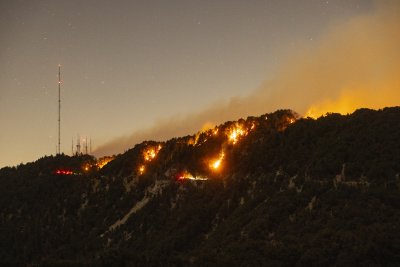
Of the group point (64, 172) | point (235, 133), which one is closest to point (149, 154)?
point (235, 133)

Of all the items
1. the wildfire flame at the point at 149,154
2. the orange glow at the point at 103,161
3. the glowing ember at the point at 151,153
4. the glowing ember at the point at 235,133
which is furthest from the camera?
the orange glow at the point at 103,161

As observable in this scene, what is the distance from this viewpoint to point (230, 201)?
82125 mm

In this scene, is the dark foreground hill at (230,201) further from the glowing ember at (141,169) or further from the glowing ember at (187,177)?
the glowing ember at (187,177)

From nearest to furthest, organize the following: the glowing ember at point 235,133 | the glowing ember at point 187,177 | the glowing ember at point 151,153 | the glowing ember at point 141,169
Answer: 1. the glowing ember at point 187,177
2. the glowing ember at point 235,133
3. the glowing ember at point 141,169
4. the glowing ember at point 151,153

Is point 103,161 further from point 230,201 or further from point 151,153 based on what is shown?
point 230,201

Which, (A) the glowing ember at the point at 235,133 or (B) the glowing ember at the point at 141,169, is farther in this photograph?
(B) the glowing ember at the point at 141,169

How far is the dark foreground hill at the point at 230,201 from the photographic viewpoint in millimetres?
58531

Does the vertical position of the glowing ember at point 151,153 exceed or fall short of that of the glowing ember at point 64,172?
it exceeds it

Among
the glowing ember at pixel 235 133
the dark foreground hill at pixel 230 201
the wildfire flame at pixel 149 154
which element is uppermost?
the glowing ember at pixel 235 133

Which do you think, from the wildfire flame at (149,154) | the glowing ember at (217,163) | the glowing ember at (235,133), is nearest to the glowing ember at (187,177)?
the glowing ember at (217,163)

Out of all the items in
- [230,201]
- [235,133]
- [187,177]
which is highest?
[235,133]

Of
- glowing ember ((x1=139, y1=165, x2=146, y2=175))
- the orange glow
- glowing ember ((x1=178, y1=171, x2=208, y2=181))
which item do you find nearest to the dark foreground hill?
glowing ember ((x1=139, y1=165, x2=146, y2=175))

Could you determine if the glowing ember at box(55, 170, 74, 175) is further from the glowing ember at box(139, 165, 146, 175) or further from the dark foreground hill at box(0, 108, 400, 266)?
the glowing ember at box(139, 165, 146, 175)

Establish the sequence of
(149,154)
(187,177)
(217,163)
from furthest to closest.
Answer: (149,154) → (187,177) → (217,163)
